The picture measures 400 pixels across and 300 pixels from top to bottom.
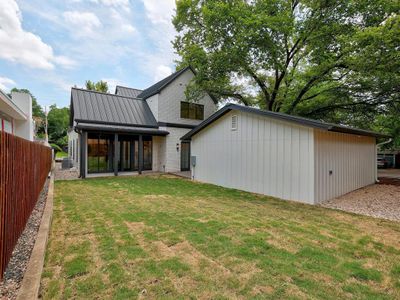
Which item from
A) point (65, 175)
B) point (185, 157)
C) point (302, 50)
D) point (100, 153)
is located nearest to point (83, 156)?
point (100, 153)

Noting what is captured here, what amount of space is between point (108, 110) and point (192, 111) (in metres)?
5.87

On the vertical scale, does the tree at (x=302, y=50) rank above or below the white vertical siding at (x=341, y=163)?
above

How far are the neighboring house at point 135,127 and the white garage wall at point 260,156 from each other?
14.9ft

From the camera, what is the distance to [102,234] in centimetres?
405

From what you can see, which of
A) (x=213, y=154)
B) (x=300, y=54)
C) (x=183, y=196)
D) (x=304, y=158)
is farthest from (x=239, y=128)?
(x=300, y=54)

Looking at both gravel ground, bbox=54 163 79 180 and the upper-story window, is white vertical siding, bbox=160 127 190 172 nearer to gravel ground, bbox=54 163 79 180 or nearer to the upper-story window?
the upper-story window

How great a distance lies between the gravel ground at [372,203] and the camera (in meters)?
5.98

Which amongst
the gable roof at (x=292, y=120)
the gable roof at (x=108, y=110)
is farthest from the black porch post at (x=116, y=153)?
the gable roof at (x=292, y=120)

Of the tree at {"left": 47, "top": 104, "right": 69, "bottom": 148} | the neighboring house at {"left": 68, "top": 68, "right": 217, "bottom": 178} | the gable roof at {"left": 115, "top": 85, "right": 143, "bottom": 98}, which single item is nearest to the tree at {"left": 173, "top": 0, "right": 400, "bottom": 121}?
the neighboring house at {"left": 68, "top": 68, "right": 217, "bottom": 178}

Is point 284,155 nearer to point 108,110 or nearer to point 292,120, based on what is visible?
point 292,120

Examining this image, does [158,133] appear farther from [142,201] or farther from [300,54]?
[300,54]

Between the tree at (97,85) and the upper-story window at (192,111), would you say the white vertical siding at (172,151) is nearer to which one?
the upper-story window at (192,111)

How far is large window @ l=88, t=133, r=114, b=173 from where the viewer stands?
12.6m

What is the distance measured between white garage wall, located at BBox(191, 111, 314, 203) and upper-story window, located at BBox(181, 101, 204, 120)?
5.25 m
